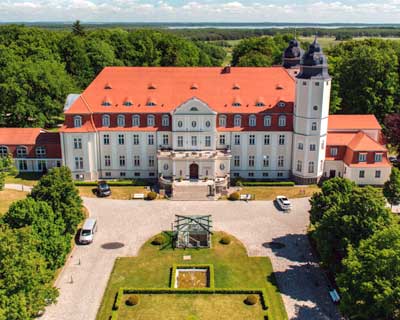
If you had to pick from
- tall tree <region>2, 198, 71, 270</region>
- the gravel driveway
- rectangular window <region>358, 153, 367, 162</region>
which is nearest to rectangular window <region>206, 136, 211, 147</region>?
the gravel driveway

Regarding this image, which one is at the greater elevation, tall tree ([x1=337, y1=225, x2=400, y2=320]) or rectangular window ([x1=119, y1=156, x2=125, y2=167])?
tall tree ([x1=337, y1=225, x2=400, y2=320])

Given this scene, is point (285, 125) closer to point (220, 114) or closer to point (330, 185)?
point (220, 114)

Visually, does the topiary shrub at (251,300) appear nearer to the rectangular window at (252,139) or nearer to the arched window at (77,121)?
the rectangular window at (252,139)

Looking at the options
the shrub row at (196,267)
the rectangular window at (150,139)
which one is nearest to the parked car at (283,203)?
the shrub row at (196,267)

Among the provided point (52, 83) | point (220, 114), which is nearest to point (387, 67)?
point (220, 114)

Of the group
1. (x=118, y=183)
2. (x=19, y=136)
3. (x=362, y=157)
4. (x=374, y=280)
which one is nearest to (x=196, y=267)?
(x=374, y=280)

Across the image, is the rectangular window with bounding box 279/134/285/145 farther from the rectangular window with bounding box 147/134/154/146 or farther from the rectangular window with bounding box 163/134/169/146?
the rectangular window with bounding box 147/134/154/146
